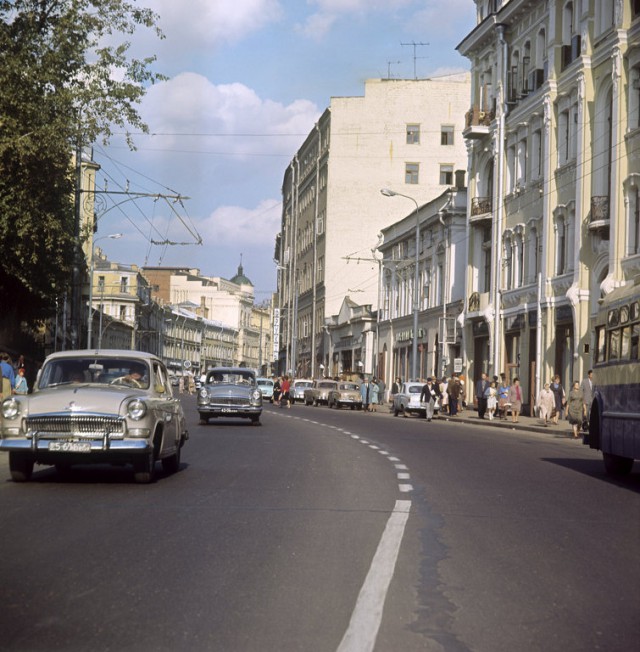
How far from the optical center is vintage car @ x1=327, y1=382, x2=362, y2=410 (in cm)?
6450

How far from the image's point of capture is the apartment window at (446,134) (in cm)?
9444

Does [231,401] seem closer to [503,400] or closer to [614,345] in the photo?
[503,400]

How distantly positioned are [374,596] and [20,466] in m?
8.38

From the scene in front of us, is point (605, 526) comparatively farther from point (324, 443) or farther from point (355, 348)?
point (355, 348)

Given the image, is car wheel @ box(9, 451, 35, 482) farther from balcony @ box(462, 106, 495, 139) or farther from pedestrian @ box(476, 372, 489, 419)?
balcony @ box(462, 106, 495, 139)

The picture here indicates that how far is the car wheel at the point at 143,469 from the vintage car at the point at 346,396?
48.9m

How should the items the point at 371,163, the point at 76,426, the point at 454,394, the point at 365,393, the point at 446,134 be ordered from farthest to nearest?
the point at 371,163, the point at 446,134, the point at 365,393, the point at 454,394, the point at 76,426

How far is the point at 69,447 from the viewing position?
47.5ft

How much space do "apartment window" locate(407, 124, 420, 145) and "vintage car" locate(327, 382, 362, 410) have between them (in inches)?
1319

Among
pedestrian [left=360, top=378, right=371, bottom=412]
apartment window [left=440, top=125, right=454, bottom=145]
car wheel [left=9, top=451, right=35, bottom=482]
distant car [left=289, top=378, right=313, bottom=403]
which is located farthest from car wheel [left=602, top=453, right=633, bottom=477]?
apartment window [left=440, top=125, right=454, bottom=145]

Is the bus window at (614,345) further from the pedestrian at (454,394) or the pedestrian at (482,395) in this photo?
the pedestrian at (454,394)

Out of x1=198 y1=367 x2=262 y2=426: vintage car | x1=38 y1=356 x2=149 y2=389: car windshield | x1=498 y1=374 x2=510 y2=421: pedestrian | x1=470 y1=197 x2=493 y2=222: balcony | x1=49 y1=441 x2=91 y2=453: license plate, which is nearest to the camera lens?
x1=49 y1=441 x2=91 y2=453: license plate

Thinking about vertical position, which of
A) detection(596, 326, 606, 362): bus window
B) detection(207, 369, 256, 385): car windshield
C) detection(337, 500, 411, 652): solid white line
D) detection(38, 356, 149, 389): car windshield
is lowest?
detection(337, 500, 411, 652): solid white line

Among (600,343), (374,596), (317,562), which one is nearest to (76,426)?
(317,562)
